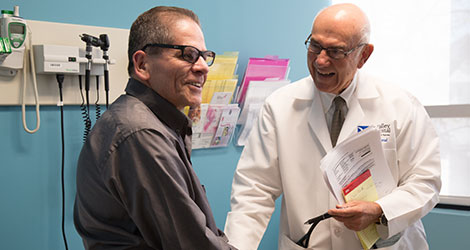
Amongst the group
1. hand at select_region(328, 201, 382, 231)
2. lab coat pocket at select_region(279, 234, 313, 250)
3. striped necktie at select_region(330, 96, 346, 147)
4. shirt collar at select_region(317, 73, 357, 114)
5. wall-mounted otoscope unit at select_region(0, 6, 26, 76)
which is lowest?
lab coat pocket at select_region(279, 234, 313, 250)

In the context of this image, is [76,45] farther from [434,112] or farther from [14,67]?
[434,112]

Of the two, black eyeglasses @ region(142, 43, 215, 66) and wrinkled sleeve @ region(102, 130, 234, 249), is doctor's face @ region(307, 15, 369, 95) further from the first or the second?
wrinkled sleeve @ region(102, 130, 234, 249)

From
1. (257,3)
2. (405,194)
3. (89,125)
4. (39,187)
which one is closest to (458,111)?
(257,3)

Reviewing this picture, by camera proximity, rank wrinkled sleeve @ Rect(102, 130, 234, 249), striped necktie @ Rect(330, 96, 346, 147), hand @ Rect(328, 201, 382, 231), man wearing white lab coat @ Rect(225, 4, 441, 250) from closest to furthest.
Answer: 1. wrinkled sleeve @ Rect(102, 130, 234, 249)
2. hand @ Rect(328, 201, 382, 231)
3. man wearing white lab coat @ Rect(225, 4, 441, 250)
4. striped necktie @ Rect(330, 96, 346, 147)

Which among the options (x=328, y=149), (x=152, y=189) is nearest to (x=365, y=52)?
(x=328, y=149)

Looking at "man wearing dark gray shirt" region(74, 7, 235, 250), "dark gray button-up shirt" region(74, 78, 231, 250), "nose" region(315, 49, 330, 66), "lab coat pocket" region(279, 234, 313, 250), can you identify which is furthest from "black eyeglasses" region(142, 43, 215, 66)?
"lab coat pocket" region(279, 234, 313, 250)

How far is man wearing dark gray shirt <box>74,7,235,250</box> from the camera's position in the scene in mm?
978

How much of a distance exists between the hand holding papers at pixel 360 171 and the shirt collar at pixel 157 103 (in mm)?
439

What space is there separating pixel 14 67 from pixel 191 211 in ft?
3.03

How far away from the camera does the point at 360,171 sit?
1392 mm

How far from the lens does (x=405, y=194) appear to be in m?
1.42

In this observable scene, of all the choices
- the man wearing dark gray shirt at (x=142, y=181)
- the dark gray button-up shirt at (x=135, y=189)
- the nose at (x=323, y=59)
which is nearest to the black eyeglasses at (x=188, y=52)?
the man wearing dark gray shirt at (x=142, y=181)

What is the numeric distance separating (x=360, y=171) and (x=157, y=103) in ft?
2.14

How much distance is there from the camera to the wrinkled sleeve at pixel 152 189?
0.97m
